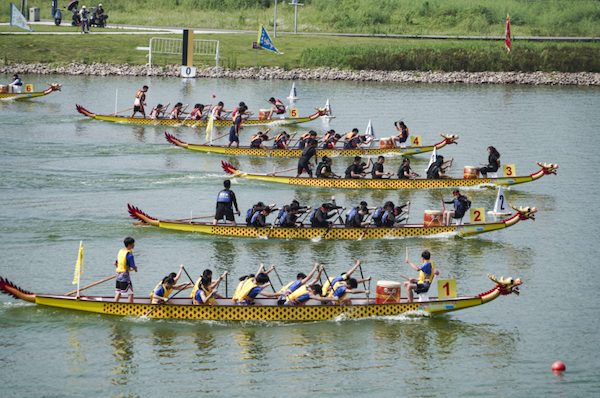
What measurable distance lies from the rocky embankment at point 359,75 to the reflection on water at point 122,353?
53.4 m

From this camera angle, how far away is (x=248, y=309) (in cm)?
2027

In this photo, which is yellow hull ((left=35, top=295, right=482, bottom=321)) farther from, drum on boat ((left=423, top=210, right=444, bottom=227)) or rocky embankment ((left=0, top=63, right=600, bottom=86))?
rocky embankment ((left=0, top=63, right=600, bottom=86))

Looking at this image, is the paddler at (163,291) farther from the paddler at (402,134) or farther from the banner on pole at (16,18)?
the banner on pole at (16,18)

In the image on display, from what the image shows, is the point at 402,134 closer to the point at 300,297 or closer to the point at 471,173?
the point at 471,173

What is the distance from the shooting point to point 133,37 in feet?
253

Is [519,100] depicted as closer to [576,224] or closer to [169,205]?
[576,224]

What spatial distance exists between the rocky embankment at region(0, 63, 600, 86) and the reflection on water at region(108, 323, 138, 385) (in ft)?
175

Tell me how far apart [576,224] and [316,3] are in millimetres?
72369

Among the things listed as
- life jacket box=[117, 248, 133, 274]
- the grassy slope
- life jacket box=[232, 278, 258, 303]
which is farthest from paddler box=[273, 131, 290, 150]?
the grassy slope

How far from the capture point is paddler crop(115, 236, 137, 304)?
19906 mm

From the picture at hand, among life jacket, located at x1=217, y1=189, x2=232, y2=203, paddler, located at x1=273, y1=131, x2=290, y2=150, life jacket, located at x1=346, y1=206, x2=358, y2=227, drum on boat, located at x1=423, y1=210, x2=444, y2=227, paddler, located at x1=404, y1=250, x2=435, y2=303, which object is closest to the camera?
paddler, located at x1=404, y1=250, x2=435, y2=303

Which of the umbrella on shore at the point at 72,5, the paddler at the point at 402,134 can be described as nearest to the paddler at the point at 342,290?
the paddler at the point at 402,134

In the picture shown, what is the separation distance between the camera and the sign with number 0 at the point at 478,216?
27.9 metres

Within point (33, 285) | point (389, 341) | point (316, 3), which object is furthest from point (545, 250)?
point (316, 3)
